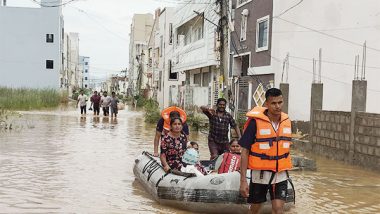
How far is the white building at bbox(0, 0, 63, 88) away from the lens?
59562 millimetres

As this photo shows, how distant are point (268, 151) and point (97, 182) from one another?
19.5ft

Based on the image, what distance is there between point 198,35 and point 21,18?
29857 mm

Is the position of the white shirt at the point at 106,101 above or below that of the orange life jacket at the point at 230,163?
above

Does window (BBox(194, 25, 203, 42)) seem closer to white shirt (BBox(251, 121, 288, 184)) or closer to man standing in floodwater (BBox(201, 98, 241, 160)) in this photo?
man standing in floodwater (BBox(201, 98, 241, 160))

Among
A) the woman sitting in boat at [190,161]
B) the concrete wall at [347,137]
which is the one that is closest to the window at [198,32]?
the concrete wall at [347,137]

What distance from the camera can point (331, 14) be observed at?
22.7 meters

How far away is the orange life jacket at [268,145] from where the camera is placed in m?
6.12

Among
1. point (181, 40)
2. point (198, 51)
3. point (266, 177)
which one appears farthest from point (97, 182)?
point (181, 40)

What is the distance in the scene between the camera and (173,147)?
914 centimetres

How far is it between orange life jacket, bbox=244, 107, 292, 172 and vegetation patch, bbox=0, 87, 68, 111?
124ft

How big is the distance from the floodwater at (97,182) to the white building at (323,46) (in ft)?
19.6

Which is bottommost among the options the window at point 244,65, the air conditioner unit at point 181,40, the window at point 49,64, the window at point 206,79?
the window at point 206,79

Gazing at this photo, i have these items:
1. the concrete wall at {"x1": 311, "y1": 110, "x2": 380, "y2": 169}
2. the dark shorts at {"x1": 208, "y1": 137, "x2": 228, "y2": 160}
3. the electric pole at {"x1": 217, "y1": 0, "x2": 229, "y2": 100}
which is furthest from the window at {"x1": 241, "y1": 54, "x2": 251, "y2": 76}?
the dark shorts at {"x1": 208, "y1": 137, "x2": 228, "y2": 160}

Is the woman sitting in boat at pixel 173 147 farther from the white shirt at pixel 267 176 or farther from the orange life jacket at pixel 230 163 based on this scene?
the white shirt at pixel 267 176
